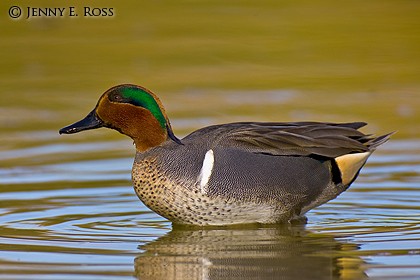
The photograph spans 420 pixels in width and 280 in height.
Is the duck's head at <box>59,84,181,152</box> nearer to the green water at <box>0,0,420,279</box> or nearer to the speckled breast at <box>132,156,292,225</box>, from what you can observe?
the speckled breast at <box>132,156,292,225</box>

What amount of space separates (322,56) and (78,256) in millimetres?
7692

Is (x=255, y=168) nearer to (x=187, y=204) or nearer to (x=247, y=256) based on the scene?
(x=187, y=204)

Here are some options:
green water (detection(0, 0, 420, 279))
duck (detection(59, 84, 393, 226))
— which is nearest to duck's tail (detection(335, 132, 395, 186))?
duck (detection(59, 84, 393, 226))

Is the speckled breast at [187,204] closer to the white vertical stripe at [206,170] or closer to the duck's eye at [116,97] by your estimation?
the white vertical stripe at [206,170]

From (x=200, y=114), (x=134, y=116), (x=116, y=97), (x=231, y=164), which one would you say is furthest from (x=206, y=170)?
(x=200, y=114)

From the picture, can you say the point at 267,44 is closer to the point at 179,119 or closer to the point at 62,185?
the point at 179,119

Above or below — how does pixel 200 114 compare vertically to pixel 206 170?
above

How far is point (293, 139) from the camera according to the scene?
7.57 metres

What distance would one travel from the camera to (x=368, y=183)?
873 centimetres

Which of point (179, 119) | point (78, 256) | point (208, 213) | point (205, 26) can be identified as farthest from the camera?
point (205, 26)

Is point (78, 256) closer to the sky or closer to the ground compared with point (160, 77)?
closer to the ground

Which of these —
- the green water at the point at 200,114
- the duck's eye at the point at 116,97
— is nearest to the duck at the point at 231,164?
the duck's eye at the point at 116,97

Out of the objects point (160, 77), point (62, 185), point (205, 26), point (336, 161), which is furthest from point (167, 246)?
point (205, 26)

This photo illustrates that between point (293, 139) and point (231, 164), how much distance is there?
0.47m
